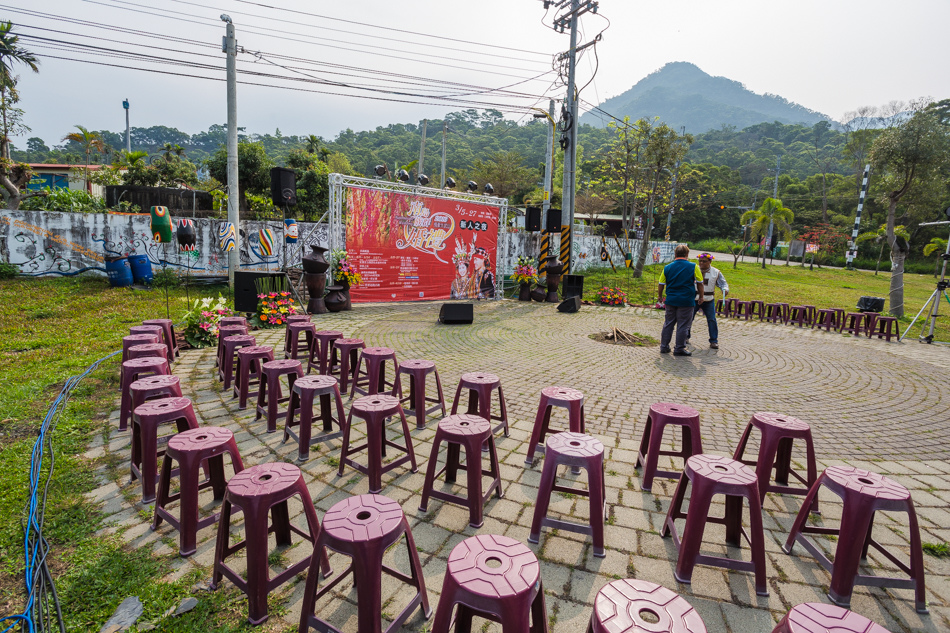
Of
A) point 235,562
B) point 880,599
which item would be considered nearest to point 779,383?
point 880,599

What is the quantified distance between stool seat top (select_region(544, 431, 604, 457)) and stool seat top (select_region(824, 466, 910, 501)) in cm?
115

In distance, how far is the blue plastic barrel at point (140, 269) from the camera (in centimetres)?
1135

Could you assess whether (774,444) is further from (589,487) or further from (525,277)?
(525,277)

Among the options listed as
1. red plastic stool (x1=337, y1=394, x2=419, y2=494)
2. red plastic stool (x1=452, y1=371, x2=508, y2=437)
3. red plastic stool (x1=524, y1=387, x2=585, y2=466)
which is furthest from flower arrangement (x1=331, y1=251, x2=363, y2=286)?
red plastic stool (x1=524, y1=387, x2=585, y2=466)

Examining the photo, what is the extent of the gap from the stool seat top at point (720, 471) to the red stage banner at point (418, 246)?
968 cm

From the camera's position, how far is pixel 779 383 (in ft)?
18.7

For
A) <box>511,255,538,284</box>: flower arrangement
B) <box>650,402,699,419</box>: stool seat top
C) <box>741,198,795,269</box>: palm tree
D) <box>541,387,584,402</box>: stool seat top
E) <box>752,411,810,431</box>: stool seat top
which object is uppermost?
<box>741,198,795,269</box>: palm tree

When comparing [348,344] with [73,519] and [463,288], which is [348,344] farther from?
[463,288]

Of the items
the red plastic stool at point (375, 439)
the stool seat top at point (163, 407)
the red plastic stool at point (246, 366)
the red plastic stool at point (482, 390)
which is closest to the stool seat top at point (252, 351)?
the red plastic stool at point (246, 366)

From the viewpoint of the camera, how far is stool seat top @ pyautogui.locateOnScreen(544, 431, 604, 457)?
93.8 inches

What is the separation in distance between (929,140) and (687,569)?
18.0 meters

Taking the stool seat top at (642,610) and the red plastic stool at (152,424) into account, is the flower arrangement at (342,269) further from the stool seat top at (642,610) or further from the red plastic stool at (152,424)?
the stool seat top at (642,610)

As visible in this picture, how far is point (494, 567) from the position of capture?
1482 millimetres

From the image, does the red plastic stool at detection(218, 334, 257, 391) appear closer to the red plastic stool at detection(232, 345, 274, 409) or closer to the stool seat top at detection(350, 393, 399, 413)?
the red plastic stool at detection(232, 345, 274, 409)
